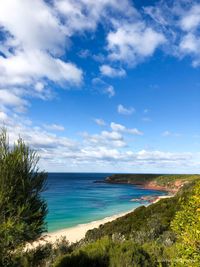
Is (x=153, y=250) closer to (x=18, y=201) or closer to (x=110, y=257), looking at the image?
(x=110, y=257)

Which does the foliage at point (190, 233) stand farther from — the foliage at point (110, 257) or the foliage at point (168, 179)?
the foliage at point (168, 179)

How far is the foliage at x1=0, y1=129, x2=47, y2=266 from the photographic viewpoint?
11.0 meters

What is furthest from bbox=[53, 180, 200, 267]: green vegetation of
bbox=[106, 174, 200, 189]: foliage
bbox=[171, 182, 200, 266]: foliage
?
bbox=[106, 174, 200, 189]: foliage

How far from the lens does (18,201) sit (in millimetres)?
11781

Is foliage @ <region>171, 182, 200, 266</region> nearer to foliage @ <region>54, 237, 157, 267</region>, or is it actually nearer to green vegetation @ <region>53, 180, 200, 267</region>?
green vegetation @ <region>53, 180, 200, 267</region>

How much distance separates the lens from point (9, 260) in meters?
11.3

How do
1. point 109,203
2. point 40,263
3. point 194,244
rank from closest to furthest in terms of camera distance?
point 194,244 → point 40,263 → point 109,203

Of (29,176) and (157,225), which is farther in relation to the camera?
(157,225)

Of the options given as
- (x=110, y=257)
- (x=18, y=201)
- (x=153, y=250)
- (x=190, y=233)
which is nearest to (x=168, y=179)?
(x=153, y=250)

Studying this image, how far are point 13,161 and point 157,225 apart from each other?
657 inches

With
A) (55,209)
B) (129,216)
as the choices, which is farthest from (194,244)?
(55,209)

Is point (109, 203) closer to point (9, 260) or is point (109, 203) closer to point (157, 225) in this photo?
point (157, 225)

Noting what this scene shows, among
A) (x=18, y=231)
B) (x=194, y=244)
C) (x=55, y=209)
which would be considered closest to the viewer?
(x=194, y=244)

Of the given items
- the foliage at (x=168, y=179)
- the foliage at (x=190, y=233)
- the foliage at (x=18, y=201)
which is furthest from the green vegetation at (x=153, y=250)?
the foliage at (x=168, y=179)
